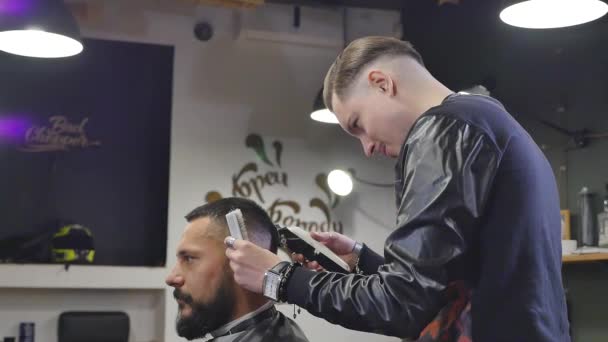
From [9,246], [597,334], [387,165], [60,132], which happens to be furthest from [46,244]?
[597,334]

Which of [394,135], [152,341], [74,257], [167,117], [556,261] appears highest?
[167,117]

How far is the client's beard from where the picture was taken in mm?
2234

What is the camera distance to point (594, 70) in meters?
4.15

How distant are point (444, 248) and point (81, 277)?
144 inches

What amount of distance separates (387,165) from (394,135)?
392 cm

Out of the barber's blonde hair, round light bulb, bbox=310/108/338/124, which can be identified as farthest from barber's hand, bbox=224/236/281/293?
round light bulb, bbox=310/108/338/124

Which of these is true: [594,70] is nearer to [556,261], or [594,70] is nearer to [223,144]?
[223,144]

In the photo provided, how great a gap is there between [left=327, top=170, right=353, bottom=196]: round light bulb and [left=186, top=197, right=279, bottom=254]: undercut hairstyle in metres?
2.82

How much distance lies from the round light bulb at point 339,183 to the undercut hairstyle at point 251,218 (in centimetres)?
282

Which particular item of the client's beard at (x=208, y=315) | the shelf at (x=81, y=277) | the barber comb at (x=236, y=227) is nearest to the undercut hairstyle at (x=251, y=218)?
the client's beard at (x=208, y=315)

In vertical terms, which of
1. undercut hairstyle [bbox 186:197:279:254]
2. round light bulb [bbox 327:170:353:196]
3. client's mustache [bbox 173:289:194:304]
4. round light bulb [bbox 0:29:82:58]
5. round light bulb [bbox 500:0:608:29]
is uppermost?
round light bulb [bbox 500:0:608:29]

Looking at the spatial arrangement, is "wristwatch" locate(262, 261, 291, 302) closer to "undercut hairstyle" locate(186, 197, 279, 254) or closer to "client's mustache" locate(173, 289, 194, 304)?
"undercut hairstyle" locate(186, 197, 279, 254)

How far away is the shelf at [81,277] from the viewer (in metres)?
4.51

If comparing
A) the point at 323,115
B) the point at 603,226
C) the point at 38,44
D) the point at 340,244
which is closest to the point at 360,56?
the point at 340,244
